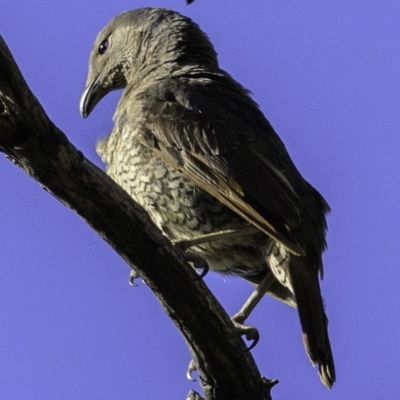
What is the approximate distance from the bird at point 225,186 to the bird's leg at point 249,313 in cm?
2

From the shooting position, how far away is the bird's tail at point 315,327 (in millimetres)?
5477

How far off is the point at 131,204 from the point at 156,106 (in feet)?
5.48

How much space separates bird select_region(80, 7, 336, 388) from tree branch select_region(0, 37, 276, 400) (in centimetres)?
53

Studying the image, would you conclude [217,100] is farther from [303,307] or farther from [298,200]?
[303,307]

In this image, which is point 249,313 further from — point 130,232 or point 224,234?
point 130,232

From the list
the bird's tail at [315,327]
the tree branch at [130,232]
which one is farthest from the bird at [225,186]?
the tree branch at [130,232]

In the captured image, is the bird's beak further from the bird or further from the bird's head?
the bird

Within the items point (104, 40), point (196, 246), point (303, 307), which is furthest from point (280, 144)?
point (104, 40)

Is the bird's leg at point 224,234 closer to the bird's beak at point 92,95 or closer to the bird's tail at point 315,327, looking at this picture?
the bird's tail at point 315,327

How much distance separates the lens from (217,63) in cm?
768

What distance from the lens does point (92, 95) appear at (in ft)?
26.1

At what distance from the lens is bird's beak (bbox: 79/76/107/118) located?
308 inches

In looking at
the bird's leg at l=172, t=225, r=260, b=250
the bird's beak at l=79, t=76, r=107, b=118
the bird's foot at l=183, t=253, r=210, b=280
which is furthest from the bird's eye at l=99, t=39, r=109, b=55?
the bird's foot at l=183, t=253, r=210, b=280

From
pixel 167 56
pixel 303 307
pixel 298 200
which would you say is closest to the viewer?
pixel 303 307
